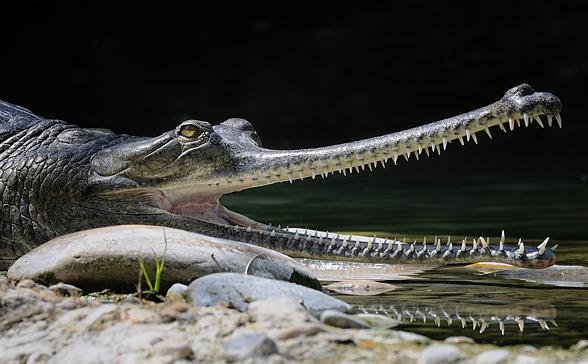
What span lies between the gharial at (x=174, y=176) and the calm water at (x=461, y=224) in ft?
1.19

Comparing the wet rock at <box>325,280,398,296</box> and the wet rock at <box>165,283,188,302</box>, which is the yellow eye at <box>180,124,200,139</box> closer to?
the wet rock at <box>325,280,398,296</box>

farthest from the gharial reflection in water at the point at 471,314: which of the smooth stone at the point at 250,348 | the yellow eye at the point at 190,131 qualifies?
the yellow eye at the point at 190,131

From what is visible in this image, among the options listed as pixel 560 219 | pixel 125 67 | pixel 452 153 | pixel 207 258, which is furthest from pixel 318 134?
pixel 207 258

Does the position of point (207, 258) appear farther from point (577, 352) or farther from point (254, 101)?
point (254, 101)

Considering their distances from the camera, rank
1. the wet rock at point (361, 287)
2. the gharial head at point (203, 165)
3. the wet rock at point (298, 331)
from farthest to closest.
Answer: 1. the gharial head at point (203, 165)
2. the wet rock at point (361, 287)
3. the wet rock at point (298, 331)

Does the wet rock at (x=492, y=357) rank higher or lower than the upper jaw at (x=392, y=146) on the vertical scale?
lower

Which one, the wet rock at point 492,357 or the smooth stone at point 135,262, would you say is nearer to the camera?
the wet rock at point 492,357

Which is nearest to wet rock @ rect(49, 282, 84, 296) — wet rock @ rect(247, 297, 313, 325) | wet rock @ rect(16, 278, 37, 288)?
wet rock @ rect(16, 278, 37, 288)

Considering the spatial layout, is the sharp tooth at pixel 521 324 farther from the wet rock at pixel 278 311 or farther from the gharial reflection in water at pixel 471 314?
the wet rock at pixel 278 311

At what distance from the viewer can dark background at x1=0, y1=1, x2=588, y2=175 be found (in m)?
23.6

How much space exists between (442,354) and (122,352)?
1.14 meters

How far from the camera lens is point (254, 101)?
24.5 metres

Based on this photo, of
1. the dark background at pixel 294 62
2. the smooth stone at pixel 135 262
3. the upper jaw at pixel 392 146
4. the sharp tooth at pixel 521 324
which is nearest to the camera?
the sharp tooth at pixel 521 324

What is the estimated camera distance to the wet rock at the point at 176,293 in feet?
17.2
